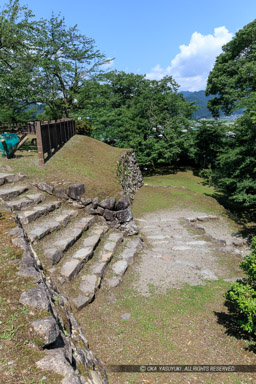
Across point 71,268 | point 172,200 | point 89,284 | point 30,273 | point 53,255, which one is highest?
point 30,273

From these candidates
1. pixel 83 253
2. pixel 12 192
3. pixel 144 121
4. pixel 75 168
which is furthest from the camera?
pixel 144 121

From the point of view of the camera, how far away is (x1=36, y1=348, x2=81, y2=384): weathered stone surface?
91.1 inches

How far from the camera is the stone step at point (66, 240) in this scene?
593 cm

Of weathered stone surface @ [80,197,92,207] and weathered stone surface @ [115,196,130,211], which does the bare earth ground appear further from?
weathered stone surface @ [80,197,92,207]

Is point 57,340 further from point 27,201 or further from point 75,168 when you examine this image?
point 75,168

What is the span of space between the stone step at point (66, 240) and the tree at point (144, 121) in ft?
48.3

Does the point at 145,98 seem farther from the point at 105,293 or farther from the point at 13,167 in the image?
the point at 105,293

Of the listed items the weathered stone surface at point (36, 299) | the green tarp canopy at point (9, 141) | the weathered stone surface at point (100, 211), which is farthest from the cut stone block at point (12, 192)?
the weathered stone surface at point (36, 299)

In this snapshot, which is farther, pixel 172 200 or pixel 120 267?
pixel 172 200


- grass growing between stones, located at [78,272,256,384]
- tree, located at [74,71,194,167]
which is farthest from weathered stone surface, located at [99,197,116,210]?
tree, located at [74,71,194,167]

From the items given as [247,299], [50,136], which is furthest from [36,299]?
[50,136]

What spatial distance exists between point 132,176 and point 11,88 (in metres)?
9.11

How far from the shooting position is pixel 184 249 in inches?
337

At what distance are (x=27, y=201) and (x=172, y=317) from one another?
5752 millimetres
